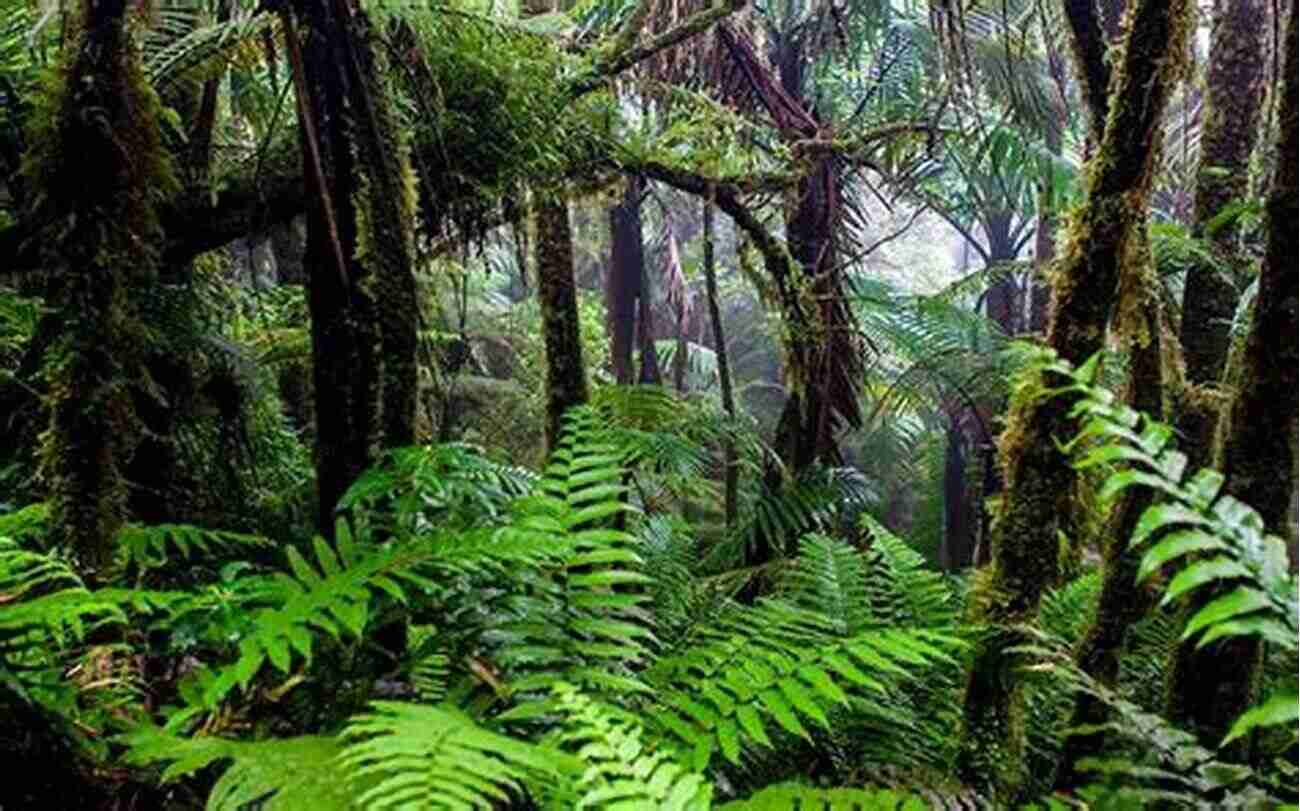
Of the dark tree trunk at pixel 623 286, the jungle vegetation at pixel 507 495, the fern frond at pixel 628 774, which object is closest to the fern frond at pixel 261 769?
the jungle vegetation at pixel 507 495

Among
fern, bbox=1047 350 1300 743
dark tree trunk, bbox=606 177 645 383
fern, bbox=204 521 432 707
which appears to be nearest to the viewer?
fern, bbox=1047 350 1300 743

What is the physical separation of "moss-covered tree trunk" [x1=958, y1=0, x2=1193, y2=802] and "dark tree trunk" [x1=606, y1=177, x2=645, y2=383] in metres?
5.59

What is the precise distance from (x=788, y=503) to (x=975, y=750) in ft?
6.55

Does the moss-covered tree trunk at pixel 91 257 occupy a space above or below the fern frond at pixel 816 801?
above

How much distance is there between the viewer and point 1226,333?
12.3ft

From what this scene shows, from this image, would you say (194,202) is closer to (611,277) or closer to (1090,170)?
(1090,170)

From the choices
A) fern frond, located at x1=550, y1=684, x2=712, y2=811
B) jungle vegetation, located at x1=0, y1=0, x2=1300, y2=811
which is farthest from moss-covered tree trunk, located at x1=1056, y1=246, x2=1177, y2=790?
fern frond, located at x1=550, y1=684, x2=712, y2=811

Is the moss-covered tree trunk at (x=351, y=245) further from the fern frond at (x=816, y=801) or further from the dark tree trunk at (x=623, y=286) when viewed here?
the dark tree trunk at (x=623, y=286)

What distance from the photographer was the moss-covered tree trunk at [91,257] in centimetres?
177

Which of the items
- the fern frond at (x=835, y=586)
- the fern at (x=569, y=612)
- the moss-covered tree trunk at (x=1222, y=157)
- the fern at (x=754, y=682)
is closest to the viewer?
the fern at (x=754, y=682)

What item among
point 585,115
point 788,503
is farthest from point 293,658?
point 788,503

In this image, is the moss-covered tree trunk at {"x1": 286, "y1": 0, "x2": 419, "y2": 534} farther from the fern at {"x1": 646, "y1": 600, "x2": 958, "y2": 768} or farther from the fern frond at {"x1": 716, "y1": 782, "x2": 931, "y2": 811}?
the fern frond at {"x1": 716, "y1": 782, "x2": 931, "y2": 811}

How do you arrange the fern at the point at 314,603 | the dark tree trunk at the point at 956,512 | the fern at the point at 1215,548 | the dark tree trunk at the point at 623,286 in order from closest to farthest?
the fern at the point at 1215,548 → the fern at the point at 314,603 → the dark tree trunk at the point at 623,286 → the dark tree trunk at the point at 956,512

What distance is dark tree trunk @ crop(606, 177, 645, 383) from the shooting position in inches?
304
